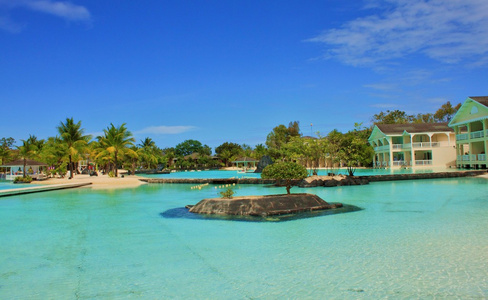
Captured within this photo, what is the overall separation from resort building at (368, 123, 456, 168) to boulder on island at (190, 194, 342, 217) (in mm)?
34359

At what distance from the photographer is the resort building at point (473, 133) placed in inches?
1291

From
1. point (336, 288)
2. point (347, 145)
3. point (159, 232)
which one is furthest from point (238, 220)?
point (347, 145)

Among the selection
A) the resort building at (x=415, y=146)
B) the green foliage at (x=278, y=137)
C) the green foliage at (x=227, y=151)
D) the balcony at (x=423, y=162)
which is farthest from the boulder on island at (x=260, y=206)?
the green foliage at (x=227, y=151)

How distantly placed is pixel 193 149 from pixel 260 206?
76.1 m

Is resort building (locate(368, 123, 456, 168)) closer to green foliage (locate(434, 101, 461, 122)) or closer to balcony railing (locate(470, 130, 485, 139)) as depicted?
balcony railing (locate(470, 130, 485, 139))

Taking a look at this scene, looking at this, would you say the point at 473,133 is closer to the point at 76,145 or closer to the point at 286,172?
the point at 286,172

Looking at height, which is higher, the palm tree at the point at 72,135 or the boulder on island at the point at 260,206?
the palm tree at the point at 72,135

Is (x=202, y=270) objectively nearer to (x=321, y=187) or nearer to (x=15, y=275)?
(x=15, y=275)

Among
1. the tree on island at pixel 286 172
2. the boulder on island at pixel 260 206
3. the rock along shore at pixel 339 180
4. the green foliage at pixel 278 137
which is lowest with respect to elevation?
the boulder on island at pixel 260 206

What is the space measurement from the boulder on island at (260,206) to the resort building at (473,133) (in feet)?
90.1

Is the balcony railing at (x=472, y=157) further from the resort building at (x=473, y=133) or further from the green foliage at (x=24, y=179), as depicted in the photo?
the green foliage at (x=24, y=179)

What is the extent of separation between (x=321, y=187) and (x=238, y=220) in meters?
13.5

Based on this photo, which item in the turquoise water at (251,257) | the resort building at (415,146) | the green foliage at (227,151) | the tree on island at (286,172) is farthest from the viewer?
the green foliage at (227,151)

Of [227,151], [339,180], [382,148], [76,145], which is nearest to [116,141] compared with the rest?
[76,145]
